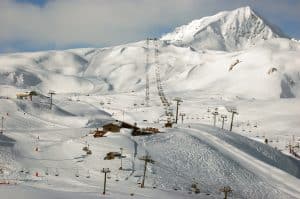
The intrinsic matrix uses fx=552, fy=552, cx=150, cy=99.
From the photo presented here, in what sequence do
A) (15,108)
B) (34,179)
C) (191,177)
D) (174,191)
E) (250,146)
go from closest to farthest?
(34,179) → (174,191) → (191,177) → (250,146) → (15,108)

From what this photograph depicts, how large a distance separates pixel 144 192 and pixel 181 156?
20.3 m

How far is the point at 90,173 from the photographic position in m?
68.2

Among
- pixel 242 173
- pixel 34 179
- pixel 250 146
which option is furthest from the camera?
pixel 250 146

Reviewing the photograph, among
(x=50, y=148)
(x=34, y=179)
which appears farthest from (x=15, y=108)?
(x=34, y=179)

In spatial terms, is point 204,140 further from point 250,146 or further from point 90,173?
point 90,173

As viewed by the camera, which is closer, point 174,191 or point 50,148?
point 174,191

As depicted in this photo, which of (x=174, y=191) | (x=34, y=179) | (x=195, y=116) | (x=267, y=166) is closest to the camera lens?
(x=34, y=179)

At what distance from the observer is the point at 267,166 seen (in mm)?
89688

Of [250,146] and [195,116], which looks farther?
[195,116]

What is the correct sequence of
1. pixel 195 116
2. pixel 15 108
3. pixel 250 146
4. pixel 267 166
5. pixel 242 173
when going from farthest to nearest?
pixel 195 116, pixel 15 108, pixel 250 146, pixel 267 166, pixel 242 173

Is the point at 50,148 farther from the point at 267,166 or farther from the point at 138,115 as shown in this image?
the point at 138,115

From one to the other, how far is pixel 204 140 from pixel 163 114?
2550 inches

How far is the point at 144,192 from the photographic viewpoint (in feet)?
205

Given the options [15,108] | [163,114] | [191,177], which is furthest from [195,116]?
[191,177]
